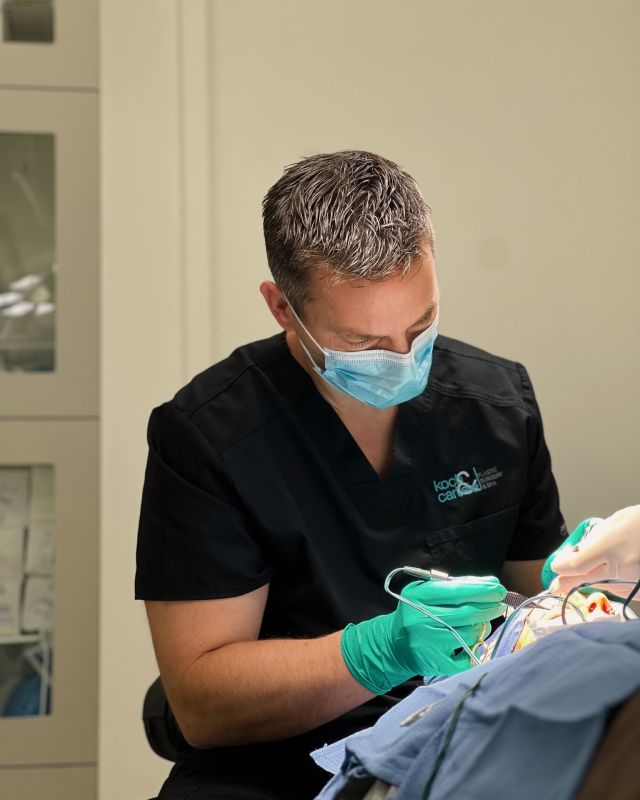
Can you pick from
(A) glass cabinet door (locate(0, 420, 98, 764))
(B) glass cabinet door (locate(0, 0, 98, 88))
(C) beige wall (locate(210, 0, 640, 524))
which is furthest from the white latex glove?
(B) glass cabinet door (locate(0, 0, 98, 88))

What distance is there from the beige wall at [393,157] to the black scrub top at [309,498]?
2.18 feet

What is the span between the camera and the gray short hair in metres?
1.40

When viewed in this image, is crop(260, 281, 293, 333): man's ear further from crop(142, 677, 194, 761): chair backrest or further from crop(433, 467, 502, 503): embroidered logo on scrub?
crop(142, 677, 194, 761): chair backrest

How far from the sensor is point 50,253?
2340 mm

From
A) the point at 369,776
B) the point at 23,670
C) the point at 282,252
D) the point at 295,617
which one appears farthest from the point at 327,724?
the point at 23,670

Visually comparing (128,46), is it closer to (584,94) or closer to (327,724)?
Result: (584,94)

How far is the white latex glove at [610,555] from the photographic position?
3.69ft

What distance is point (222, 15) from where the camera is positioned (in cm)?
225

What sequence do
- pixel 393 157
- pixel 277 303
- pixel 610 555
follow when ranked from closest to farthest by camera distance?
1. pixel 610 555
2. pixel 277 303
3. pixel 393 157

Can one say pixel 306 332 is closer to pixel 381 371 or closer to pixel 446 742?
pixel 381 371

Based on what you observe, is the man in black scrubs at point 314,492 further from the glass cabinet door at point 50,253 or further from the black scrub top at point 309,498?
the glass cabinet door at point 50,253

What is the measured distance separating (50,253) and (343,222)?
1132mm

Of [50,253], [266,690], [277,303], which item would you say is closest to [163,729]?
[266,690]

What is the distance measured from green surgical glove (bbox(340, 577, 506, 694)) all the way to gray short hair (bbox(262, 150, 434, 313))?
0.45 m
